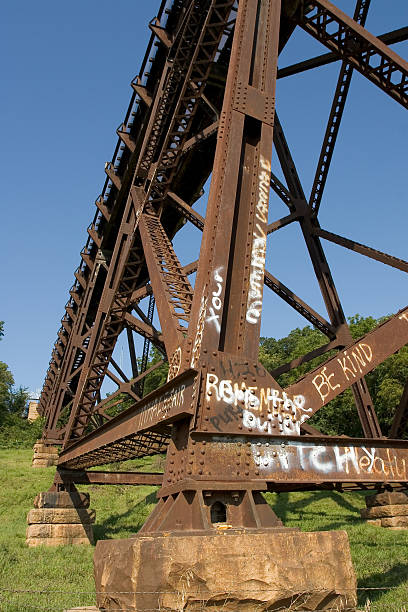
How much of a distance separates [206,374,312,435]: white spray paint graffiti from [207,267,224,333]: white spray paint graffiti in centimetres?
47

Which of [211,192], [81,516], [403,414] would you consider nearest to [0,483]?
[81,516]

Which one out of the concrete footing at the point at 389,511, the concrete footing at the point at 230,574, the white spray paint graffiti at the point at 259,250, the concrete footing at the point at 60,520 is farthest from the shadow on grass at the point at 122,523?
the concrete footing at the point at 230,574

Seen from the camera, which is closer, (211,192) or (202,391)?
(202,391)

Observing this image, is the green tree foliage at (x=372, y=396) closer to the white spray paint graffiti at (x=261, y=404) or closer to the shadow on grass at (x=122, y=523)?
the shadow on grass at (x=122, y=523)

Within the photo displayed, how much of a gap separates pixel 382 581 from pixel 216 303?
14.9 feet

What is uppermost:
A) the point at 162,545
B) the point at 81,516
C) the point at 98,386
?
the point at 98,386

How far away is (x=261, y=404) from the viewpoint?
3.90 metres

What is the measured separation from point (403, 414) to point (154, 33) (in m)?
9.68

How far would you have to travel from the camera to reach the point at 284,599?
303cm

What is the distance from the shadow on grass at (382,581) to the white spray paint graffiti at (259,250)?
3.52 meters

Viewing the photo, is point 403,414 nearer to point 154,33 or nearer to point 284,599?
point 284,599

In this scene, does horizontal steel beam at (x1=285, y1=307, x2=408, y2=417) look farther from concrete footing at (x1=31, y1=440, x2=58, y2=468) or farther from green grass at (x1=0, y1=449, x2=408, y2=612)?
concrete footing at (x1=31, y1=440, x2=58, y2=468)

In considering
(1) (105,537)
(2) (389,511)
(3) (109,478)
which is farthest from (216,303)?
(1) (105,537)

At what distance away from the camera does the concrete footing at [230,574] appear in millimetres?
2975
